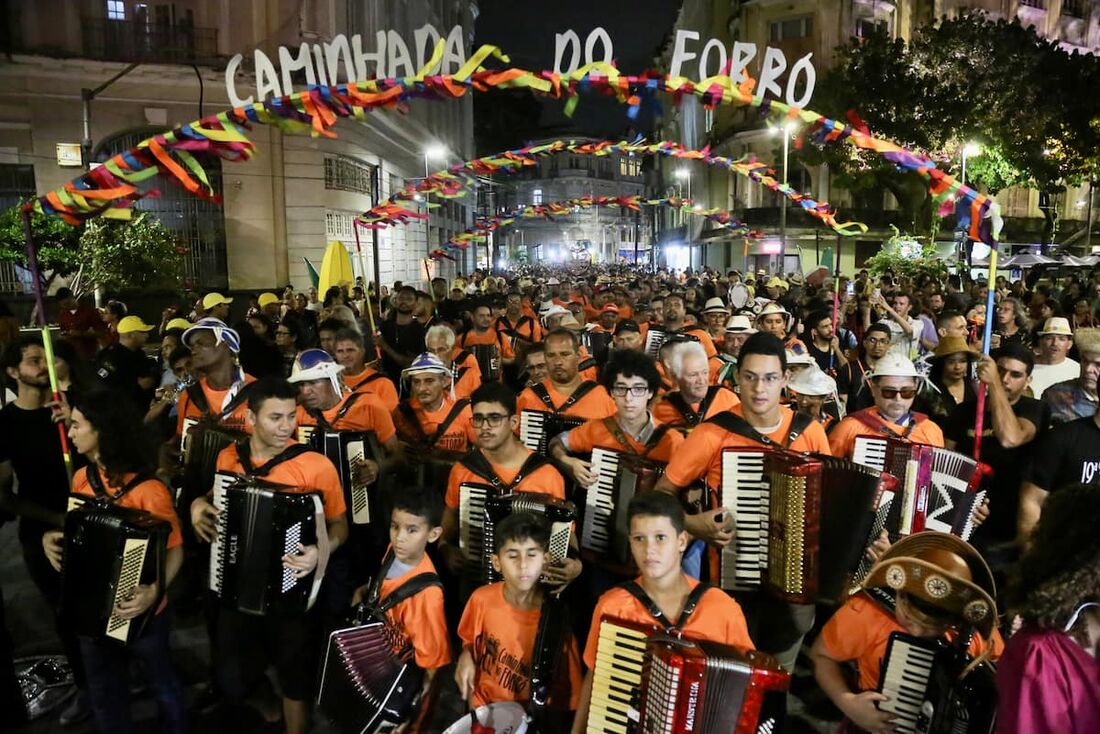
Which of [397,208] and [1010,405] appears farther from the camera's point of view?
[397,208]

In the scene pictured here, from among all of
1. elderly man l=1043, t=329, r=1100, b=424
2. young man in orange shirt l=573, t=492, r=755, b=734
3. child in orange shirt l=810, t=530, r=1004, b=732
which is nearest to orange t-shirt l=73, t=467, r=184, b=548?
young man in orange shirt l=573, t=492, r=755, b=734

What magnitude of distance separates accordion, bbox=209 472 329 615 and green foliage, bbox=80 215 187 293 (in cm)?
1608

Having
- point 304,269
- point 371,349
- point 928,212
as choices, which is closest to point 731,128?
point 928,212

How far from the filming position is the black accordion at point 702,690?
8.86 feet

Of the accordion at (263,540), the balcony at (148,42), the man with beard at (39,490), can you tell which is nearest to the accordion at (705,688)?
the accordion at (263,540)

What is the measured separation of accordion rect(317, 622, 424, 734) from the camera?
349 cm

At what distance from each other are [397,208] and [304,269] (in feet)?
38.3

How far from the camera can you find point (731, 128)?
48.4 metres

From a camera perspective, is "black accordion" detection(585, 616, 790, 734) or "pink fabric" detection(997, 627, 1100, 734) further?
"black accordion" detection(585, 616, 790, 734)

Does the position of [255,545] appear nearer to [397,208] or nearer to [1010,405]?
[1010,405]

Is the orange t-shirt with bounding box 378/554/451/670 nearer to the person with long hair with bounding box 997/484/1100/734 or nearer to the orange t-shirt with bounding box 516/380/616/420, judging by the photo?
the orange t-shirt with bounding box 516/380/616/420

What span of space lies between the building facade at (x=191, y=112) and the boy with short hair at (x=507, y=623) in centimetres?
1908

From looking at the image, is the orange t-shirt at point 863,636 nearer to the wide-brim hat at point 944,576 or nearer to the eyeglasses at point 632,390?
the wide-brim hat at point 944,576

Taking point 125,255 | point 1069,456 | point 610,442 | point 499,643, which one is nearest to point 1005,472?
point 1069,456
